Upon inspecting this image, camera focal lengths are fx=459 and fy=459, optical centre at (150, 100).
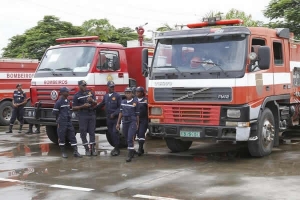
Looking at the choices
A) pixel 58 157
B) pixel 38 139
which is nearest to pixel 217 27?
pixel 58 157

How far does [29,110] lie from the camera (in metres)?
10.9

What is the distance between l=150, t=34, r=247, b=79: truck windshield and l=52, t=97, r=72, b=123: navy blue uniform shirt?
1.98m

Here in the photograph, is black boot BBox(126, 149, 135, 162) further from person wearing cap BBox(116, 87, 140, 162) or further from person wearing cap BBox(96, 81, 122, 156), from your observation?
person wearing cap BBox(96, 81, 122, 156)

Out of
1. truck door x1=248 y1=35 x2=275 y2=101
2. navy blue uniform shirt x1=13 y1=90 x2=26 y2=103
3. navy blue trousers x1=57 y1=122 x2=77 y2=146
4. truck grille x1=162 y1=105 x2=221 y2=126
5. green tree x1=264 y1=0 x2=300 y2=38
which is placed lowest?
navy blue trousers x1=57 y1=122 x2=77 y2=146

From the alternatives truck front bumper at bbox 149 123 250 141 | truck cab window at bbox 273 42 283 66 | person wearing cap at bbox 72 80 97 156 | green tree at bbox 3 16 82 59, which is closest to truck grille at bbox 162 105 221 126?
truck front bumper at bbox 149 123 250 141

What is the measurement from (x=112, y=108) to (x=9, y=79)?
8403 millimetres

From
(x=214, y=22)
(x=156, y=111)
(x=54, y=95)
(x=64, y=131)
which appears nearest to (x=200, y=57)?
(x=214, y=22)

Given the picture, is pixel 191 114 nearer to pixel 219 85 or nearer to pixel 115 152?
pixel 219 85

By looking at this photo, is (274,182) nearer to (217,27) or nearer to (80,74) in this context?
(217,27)

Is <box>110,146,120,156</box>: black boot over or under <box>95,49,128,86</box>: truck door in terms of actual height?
under

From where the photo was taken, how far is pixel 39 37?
36.3m

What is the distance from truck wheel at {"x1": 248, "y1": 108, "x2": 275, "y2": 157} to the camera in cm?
902

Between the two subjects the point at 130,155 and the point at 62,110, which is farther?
the point at 62,110

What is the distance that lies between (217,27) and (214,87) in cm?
133
